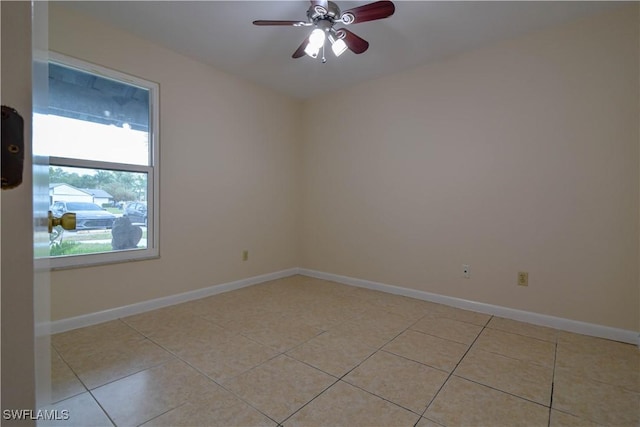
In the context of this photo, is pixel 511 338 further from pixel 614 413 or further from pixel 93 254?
pixel 93 254

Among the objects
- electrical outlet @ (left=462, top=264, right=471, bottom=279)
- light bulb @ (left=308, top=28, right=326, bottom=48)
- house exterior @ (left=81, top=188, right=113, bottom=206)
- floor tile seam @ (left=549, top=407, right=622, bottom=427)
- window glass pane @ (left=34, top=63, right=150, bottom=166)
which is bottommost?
floor tile seam @ (left=549, top=407, right=622, bottom=427)

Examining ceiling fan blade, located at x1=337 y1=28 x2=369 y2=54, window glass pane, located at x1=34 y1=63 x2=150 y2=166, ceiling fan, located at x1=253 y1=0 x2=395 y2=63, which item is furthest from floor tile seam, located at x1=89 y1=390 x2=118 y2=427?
ceiling fan blade, located at x1=337 y1=28 x2=369 y2=54

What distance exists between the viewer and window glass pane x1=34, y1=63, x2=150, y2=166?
228 centimetres

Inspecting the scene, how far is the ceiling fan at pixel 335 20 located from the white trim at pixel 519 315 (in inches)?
95.1

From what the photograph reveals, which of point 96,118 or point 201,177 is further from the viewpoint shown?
point 201,177

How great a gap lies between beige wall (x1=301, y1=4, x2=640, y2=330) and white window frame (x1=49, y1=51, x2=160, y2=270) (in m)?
2.09

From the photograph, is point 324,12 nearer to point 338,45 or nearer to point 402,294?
point 338,45

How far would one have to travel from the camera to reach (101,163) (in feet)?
8.14

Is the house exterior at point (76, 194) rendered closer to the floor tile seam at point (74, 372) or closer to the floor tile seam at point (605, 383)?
the floor tile seam at point (74, 372)

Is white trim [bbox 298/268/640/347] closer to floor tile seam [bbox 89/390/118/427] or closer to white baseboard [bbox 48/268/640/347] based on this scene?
white baseboard [bbox 48/268/640/347]

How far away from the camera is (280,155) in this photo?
158 inches

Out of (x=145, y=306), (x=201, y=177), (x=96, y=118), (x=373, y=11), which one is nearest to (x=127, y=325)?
(x=145, y=306)

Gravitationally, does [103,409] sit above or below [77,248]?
below

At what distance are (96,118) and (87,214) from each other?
2.63ft
